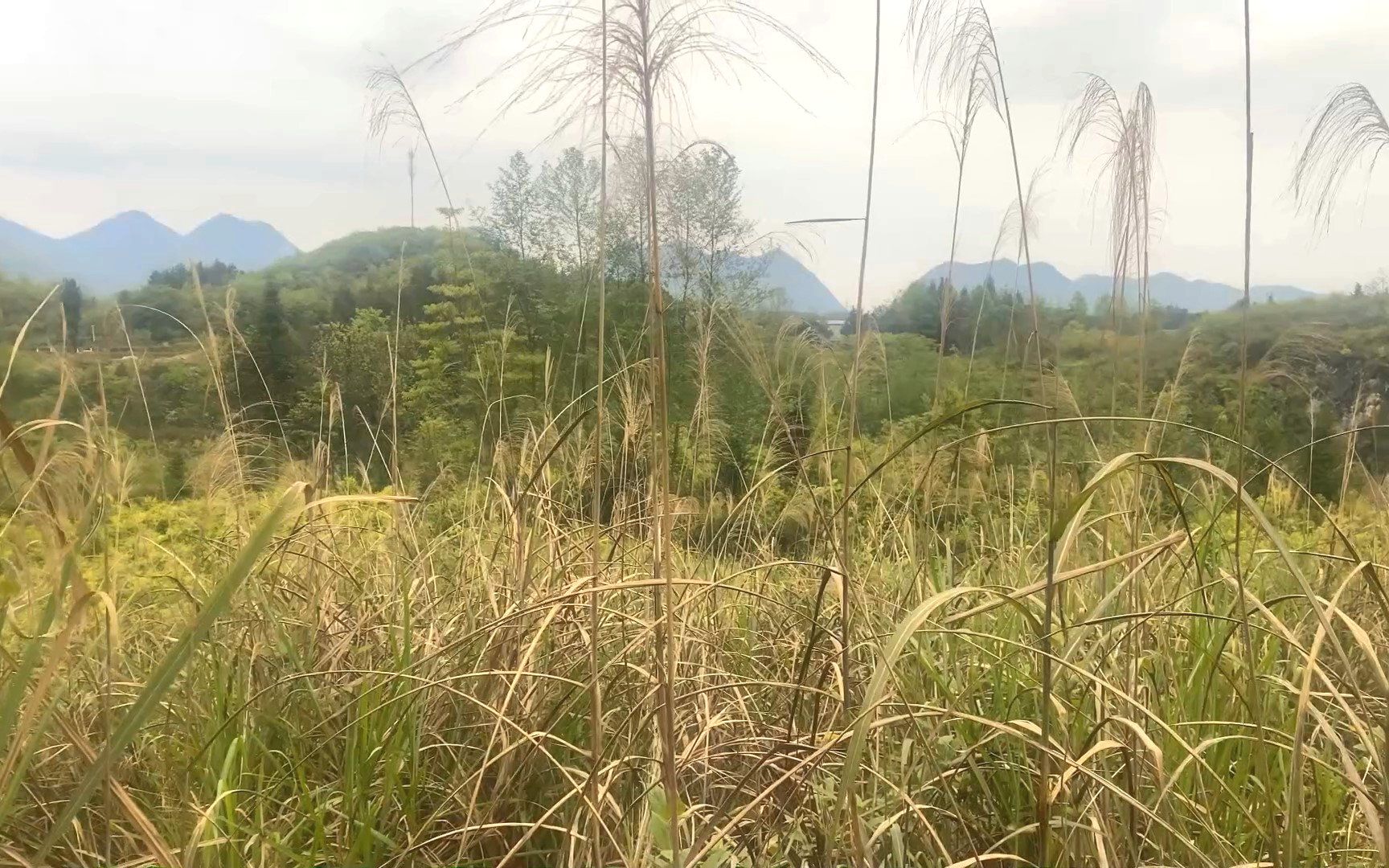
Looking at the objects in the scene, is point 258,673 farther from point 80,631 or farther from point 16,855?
point 16,855

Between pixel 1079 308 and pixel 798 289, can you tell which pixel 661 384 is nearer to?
pixel 798 289

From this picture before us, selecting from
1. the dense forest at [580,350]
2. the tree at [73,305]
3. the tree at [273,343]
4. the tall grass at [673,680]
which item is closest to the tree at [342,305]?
the dense forest at [580,350]

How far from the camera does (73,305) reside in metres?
2.37

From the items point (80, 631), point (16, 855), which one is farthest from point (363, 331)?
point (16, 855)

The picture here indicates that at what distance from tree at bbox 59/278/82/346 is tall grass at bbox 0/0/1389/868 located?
12.3 inches

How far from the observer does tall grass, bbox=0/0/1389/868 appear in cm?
87

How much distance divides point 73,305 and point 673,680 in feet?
8.50

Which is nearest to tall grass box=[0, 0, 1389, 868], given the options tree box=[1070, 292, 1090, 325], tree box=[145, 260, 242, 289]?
tree box=[1070, 292, 1090, 325]

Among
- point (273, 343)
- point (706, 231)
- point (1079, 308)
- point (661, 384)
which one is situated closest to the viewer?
point (661, 384)

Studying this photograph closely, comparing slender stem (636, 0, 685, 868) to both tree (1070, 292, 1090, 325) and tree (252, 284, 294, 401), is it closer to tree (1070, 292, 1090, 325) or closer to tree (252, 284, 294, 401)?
tree (1070, 292, 1090, 325)

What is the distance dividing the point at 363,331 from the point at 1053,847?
11.5 feet

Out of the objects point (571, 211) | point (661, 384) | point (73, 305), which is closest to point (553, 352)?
point (571, 211)

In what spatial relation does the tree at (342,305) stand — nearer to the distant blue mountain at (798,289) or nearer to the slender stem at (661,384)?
the distant blue mountain at (798,289)

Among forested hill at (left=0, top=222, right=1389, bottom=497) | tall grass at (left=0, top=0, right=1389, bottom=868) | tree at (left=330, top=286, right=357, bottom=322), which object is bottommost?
tall grass at (left=0, top=0, right=1389, bottom=868)
